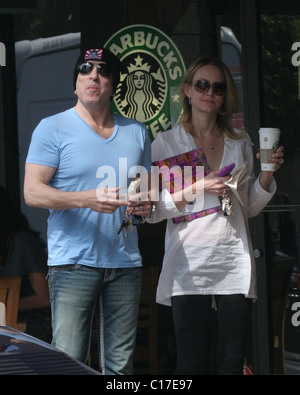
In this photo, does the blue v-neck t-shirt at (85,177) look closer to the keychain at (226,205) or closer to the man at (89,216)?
the man at (89,216)

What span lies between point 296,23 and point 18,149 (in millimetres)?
1793

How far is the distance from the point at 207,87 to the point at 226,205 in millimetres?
600

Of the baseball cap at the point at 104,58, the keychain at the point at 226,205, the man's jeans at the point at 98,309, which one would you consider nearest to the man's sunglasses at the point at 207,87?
the baseball cap at the point at 104,58

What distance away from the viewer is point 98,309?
404 centimetres

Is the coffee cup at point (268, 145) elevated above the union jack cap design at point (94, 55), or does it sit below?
below

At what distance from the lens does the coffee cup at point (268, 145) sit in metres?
4.09

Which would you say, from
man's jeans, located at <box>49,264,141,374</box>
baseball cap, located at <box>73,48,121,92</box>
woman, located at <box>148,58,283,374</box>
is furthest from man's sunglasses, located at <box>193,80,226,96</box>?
man's jeans, located at <box>49,264,141,374</box>

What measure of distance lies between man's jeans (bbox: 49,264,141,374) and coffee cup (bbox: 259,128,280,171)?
79 centimetres

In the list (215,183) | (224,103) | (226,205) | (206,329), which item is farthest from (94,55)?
(206,329)

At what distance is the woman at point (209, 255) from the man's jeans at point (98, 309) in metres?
0.25

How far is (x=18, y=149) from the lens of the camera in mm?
5090

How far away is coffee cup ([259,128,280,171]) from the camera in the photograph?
4090mm

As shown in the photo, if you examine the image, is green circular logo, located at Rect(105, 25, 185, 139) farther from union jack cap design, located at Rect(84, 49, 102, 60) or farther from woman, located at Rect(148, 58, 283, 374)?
union jack cap design, located at Rect(84, 49, 102, 60)
